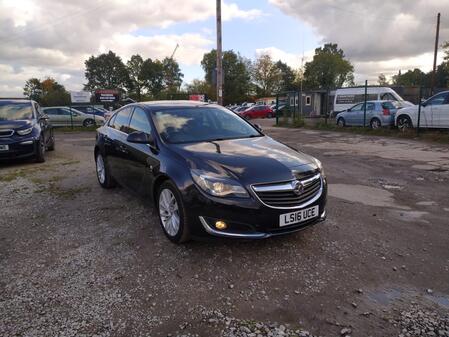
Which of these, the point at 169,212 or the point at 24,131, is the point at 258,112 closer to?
the point at 24,131

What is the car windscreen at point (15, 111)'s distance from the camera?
920 centimetres

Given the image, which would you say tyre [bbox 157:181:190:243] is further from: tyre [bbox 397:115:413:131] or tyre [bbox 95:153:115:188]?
tyre [bbox 397:115:413:131]

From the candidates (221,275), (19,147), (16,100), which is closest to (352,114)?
(16,100)

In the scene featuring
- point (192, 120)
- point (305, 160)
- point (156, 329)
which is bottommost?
point (156, 329)

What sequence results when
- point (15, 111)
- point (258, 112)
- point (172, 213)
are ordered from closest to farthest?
point (172, 213)
point (15, 111)
point (258, 112)

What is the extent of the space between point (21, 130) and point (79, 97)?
22616 mm

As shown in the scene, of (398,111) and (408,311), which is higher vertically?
(398,111)

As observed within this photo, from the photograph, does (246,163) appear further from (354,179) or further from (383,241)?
(354,179)

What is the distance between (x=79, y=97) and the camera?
1169 inches

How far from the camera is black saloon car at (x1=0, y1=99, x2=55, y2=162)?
8469 mm

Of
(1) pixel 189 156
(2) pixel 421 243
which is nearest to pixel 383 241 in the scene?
(2) pixel 421 243

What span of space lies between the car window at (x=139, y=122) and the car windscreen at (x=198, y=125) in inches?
5.2

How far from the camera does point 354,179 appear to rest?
7.22 meters

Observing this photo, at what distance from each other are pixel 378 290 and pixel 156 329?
1851 mm
